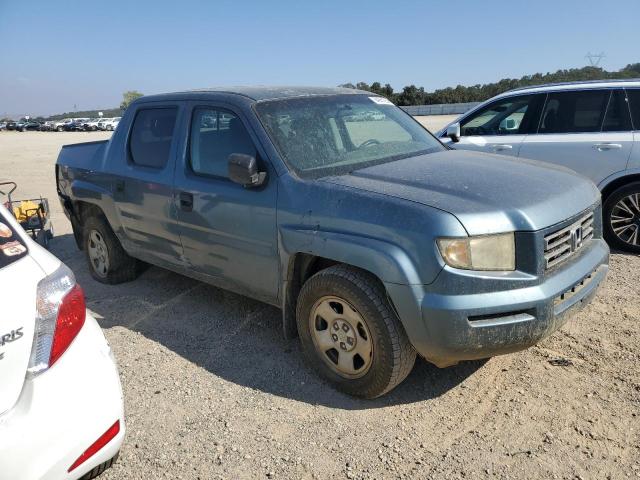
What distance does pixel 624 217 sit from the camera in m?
5.71

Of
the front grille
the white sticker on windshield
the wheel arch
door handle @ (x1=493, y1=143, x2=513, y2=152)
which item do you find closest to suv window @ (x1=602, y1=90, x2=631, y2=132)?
door handle @ (x1=493, y1=143, x2=513, y2=152)

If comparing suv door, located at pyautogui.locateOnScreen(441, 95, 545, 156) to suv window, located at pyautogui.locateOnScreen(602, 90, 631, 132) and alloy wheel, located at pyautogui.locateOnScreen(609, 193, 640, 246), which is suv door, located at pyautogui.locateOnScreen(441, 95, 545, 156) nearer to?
suv window, located at pyautogui.locateOnScreen(602, 90, 631, 132)

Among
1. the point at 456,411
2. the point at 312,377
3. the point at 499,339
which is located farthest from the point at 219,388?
the point at 499,339

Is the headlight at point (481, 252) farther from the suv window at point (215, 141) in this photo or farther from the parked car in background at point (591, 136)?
Result: the parked car in background at point (591, 136)

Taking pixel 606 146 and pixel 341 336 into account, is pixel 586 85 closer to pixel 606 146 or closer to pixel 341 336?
pixel 606 146

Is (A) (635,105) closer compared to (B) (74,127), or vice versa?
(A) (635,105)

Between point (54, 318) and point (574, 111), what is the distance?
5793 mm

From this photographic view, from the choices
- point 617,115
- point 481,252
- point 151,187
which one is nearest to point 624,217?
point 617,115

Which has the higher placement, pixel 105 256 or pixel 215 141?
pixel 215 141

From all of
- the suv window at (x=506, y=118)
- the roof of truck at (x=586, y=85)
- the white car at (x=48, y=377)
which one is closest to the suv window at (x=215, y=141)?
the white car at (x=48, y=377)

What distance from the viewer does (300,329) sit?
11.3ft

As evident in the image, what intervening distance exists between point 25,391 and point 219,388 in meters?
1.59

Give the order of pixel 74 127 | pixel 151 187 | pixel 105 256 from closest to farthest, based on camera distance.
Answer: pixel 151 187 → pixel 105 256 → pixel 74 127

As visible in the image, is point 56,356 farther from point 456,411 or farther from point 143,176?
point 143,176
